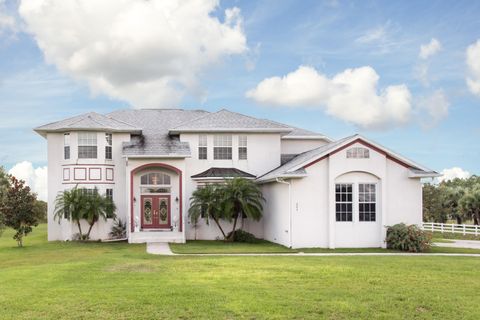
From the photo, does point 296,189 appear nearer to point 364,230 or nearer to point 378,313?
point 364,230

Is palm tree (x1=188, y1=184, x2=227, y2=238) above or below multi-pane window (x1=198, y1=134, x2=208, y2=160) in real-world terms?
below

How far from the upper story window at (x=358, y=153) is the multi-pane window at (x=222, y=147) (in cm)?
931

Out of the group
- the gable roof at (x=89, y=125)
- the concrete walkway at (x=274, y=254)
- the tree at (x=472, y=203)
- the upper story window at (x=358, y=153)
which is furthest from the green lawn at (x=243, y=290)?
the tree at (x=472, y=203)

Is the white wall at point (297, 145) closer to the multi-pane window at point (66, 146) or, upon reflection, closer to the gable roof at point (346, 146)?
the gable roof at point (346, 146)

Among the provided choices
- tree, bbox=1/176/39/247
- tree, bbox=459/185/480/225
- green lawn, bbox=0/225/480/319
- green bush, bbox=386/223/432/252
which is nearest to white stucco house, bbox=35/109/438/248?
green bush, bbox=386/223/432/252

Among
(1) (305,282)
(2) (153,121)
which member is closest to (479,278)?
(1) (305,282)

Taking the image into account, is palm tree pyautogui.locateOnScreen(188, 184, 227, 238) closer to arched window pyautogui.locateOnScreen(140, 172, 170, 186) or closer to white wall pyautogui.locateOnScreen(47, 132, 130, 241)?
arched window pyautogui.locateOnScreen(140, 172, 170, 186)

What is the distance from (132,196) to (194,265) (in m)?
14.4

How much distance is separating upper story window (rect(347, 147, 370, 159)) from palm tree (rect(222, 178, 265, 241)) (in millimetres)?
5984

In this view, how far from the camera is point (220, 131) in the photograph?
34375 millimetres

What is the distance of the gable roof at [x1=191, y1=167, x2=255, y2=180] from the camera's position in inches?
1314

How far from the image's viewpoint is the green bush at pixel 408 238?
26.2 meters

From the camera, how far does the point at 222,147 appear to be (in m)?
34.8

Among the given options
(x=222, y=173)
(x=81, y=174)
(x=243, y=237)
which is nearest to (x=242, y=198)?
(x=243, y=237)
